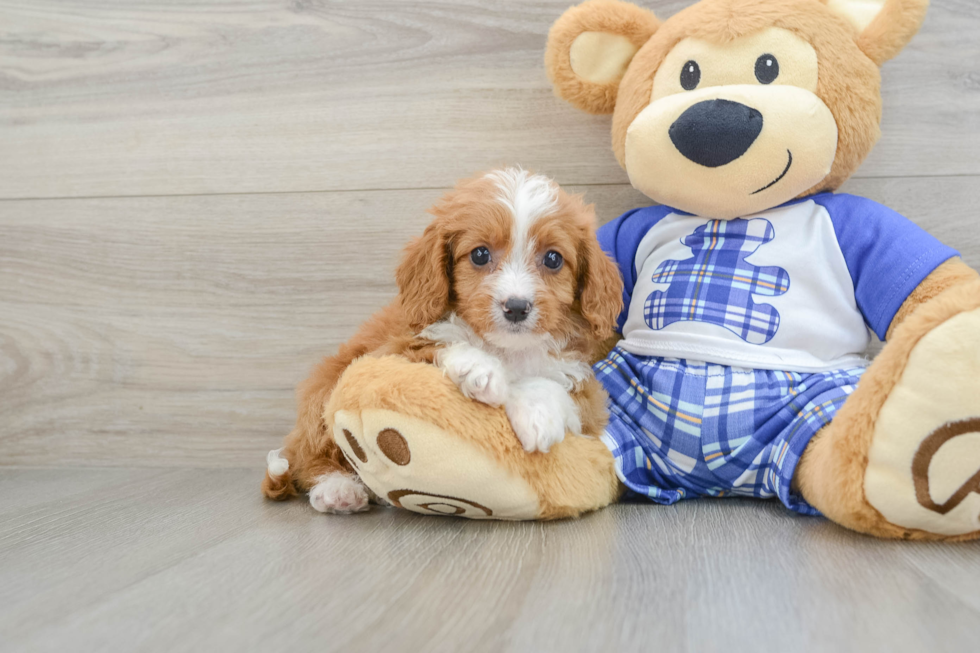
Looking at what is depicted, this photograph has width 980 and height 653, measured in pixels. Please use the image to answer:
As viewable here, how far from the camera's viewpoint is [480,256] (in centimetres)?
111

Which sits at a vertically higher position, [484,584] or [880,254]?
[880,254]

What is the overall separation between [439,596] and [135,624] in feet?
1.04

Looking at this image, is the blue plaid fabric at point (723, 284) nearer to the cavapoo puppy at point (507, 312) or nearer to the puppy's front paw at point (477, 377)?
the cavapoo puppy at point (507, 312)

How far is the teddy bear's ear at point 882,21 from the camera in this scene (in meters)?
1.15

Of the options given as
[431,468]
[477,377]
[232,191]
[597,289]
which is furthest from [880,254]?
[232,191]

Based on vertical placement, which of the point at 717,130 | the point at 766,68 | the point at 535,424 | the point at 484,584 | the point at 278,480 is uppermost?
the point at 766,68

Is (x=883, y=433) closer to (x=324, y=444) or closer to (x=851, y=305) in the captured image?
(x=851, y=305)

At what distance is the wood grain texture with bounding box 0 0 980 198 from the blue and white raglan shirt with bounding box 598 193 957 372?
0.35 m

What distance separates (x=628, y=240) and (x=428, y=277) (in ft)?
1.50

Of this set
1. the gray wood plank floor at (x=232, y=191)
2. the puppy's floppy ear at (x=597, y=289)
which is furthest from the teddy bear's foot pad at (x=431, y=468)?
the puppy's floppy ear at (x=597, y=289)

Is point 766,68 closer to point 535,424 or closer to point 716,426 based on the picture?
point 716,426

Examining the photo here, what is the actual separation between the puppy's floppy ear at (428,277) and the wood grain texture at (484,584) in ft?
1.11

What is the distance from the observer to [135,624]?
0.72 m

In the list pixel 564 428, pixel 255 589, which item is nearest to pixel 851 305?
pixel 564 428
